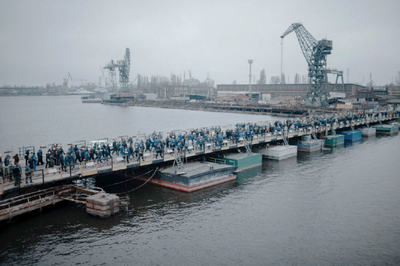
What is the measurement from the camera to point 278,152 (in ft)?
122

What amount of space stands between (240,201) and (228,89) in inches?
6063

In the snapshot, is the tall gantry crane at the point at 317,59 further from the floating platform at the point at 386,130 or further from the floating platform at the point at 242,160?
the floating platform at the point at 242,160

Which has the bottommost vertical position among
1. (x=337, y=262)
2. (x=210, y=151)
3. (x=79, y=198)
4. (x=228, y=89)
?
(x=337, y=262)

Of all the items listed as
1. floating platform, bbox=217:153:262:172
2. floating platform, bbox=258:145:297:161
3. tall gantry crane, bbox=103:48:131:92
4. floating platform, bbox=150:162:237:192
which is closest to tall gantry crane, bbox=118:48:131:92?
tall gantry crane, bbox=103:48:131:92

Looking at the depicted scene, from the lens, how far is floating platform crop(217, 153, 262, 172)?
3130cm

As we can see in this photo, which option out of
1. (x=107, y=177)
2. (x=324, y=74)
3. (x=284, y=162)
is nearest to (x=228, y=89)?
(x=324, y=74)

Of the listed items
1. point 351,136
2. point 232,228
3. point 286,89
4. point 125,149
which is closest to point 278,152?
point 232,228

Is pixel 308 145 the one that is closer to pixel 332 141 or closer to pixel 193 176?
pixel 332 141

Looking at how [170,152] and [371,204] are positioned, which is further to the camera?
[170,152]

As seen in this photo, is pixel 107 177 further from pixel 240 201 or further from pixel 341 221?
pixel 341 221

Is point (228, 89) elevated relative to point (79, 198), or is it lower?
elevated

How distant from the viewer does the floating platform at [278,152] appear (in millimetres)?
37375

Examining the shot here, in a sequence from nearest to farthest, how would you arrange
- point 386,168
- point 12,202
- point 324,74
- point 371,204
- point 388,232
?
point 12,202 < point 388,232 < point 371,204 < point 386,168 < point 324,74

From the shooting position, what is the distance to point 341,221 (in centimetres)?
2072
